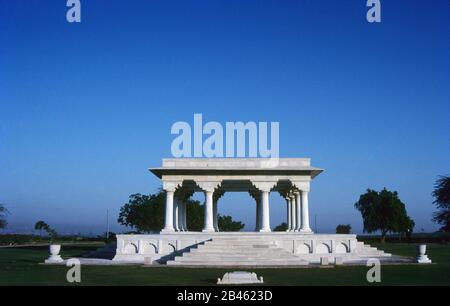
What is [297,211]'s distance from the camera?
136 ft

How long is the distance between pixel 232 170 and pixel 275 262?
1003 centimetres

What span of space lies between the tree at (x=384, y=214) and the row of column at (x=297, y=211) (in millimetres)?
39151

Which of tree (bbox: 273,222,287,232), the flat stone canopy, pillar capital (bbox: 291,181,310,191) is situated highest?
the flat stone canopy

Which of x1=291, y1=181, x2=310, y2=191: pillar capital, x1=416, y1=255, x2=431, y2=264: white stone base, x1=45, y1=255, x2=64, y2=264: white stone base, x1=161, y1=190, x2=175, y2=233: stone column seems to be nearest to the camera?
x1=416, y1=255, x2=431, y2=264: white stone base

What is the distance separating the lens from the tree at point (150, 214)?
76.1 metres

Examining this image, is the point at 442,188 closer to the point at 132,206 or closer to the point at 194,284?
the point at 132,206

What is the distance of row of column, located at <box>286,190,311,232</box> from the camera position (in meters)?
38.6

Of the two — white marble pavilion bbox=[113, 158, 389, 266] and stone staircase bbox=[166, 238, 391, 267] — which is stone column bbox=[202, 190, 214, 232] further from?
stone staircase bbox=[166, 238, 391, 267]

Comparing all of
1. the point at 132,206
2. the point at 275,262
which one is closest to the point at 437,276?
the point at 275,262

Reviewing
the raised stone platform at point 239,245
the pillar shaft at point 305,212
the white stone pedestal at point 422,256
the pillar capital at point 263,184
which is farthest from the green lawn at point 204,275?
the pillar capital at point 263,184

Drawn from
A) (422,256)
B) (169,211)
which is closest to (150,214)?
(169,211)

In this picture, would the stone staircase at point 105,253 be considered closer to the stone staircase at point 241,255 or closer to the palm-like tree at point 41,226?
the stone staircase at point 241,255

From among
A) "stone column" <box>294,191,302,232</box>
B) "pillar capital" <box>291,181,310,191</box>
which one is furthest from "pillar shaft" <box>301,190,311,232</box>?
"stone column" <box>294,191,302,232</box>

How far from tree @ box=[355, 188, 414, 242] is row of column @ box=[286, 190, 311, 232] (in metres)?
39.2
